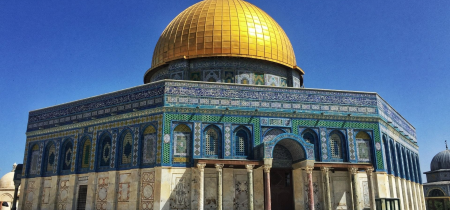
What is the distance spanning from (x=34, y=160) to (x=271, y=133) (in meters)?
13.2

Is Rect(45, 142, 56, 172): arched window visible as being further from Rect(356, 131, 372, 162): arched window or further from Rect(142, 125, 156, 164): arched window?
Rect(356, 131, 372, 162): arched window

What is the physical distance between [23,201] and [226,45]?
1355 cm

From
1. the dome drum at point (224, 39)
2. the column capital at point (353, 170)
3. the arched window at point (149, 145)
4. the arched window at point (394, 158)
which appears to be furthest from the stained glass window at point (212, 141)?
the arched window at point (394, 158)

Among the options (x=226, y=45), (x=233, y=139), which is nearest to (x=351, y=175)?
(x=233, y=139)

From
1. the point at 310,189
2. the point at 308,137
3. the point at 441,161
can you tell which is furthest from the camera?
the point at 441,161

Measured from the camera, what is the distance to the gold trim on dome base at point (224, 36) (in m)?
21.5

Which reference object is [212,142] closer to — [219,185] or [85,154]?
[219,185]

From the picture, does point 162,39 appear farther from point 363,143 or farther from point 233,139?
point 363,143

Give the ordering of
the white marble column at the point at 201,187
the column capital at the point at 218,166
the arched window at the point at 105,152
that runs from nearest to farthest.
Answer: the white marble column at the point at 201,187
the column capital at the point at 218,166
the arched window at the point at 105,152

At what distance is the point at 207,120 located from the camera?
17.7 m

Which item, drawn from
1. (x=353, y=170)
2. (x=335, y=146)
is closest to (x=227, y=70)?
(x=335, y=146)

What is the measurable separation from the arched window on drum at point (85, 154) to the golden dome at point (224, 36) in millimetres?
6088

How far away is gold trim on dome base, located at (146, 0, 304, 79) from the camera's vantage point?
70.7 feet

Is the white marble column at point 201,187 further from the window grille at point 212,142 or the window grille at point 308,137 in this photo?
the window grille at point 308,137
